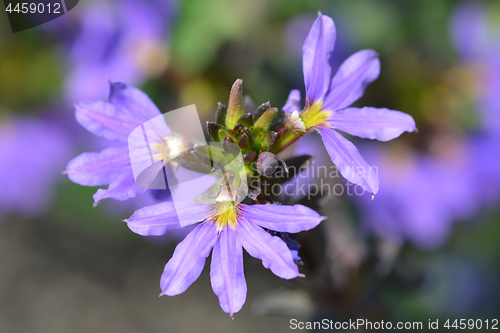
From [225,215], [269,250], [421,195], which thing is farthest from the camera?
[421,195]

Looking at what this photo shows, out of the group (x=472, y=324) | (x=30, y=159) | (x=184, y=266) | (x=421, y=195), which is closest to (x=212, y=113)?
(x=30, y=159)

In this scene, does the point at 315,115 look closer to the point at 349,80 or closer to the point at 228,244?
the point at 349,80

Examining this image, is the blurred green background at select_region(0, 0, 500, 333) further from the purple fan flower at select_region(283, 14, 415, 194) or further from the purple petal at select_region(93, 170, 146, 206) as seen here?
the purple petal at select_region(93, 170, 146, 206)

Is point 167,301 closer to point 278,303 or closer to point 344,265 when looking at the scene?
point 278,303

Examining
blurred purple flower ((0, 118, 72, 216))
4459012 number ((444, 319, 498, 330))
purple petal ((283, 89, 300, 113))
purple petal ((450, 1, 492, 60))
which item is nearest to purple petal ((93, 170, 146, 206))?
purple petal ((283, 89, 300, 113))

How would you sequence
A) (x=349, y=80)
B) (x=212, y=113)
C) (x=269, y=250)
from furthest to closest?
(x=212, y=113) → (x=349, y=80) → (x=269, y=250)

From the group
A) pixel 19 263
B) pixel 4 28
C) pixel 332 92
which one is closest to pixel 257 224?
pixel 332 92

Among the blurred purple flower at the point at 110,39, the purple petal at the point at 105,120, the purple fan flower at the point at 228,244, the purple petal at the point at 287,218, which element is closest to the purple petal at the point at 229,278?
the purple fan flower at the point at 228,244

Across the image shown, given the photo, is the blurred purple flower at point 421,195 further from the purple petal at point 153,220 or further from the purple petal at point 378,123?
the purple petal at point 153,220
